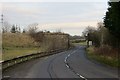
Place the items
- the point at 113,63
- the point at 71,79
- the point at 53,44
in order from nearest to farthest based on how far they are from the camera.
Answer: the point at 71,79 → the point at 113,63 → the point at 53,44

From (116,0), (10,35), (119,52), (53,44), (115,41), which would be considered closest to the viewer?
(116,0)

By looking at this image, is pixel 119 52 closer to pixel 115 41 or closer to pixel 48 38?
pixel 115 41

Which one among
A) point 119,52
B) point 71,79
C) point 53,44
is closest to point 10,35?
point 53,44

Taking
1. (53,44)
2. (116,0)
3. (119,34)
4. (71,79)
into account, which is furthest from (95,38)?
(71,79)

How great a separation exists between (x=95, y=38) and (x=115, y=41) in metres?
50.0

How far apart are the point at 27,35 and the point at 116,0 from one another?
9945 centimetres

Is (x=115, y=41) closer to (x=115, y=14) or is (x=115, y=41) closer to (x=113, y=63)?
(x=115, y=14)

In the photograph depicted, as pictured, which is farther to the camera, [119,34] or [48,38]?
[48,38]

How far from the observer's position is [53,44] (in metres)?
95.9

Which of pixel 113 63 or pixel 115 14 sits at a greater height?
pixel 115 14

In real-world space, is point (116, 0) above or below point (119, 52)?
above

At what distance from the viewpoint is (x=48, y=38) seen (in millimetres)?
101875

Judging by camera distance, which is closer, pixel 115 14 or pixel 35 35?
pixel 115 14

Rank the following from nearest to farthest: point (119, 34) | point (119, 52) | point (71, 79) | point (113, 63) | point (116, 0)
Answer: point (71, 79) → point (113, 63) → point (116, 0) → point (119, 52) → point (119, 34)
